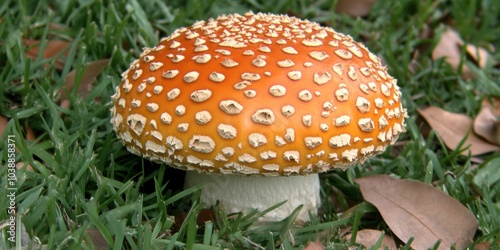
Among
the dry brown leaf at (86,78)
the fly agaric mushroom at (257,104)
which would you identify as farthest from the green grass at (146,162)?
the fly agaric mushroom at (257,104)

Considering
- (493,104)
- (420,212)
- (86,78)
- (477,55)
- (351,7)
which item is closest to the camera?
(420,212)

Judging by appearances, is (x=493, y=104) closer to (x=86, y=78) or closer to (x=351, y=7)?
(x=351, y=7)

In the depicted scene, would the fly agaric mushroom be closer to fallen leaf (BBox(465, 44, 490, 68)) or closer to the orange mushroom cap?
the orange mushroom cap

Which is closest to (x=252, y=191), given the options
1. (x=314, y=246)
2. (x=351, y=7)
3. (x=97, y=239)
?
(x=314, y=246)

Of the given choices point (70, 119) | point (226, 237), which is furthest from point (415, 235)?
point (70, 119)

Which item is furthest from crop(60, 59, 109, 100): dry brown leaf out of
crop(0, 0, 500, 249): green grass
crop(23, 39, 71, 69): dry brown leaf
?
crop(23, 39, 71, 69): dry brown leaf

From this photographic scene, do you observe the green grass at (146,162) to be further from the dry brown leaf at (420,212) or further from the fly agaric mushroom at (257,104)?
the fly agaric mushroom at (257,104)

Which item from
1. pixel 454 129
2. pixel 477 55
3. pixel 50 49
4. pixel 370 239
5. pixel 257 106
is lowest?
pixel 370 239
